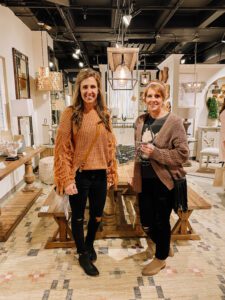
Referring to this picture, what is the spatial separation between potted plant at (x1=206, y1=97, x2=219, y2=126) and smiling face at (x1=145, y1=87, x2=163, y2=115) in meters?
5.03

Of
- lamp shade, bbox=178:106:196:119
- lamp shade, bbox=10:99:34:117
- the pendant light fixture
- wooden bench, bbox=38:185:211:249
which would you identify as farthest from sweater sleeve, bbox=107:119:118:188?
the pendant light fixture

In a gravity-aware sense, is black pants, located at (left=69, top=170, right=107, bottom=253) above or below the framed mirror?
below

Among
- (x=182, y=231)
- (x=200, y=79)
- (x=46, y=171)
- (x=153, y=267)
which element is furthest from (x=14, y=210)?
(x=200, y=79)

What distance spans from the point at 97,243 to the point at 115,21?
13.4ft

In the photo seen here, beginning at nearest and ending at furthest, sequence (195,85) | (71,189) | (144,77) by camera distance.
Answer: (71,189) < (195,85) < (144,77)

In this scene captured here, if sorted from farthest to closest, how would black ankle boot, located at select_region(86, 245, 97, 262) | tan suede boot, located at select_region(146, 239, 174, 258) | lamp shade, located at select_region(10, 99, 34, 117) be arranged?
1. lamp shade, located at select_region(10, 99, 34, 117)
2. tan suede boot, located at select_region(146, 239, 174, 258)
3. black ankle boot, located at select_region(86, 245, 97, 262)

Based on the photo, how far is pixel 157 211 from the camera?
179 cm

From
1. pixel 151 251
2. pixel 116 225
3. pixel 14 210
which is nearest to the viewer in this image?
pixel 151 251

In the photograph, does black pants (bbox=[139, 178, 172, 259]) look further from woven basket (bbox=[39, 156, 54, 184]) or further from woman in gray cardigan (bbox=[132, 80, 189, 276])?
woven basket (bbox=[39, 156, 54, 184])

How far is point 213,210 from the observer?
3258 mm

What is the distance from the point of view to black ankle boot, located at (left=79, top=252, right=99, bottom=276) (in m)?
1.97

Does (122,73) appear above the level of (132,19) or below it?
below

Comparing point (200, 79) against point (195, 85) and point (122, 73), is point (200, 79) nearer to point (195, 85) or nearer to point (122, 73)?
point (195, 85)

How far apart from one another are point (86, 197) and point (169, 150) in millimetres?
704
